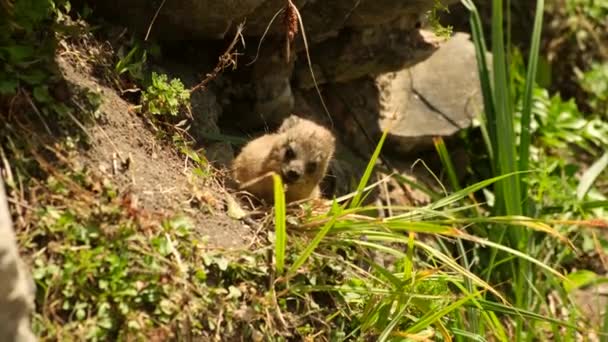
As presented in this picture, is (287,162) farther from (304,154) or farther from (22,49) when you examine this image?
(22,49)

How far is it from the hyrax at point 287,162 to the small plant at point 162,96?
585 mm

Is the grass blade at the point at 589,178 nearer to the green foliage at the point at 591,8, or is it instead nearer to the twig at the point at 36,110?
the green foliage at the point at 591,8

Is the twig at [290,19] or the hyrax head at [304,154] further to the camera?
the hyrax head at [304,154]

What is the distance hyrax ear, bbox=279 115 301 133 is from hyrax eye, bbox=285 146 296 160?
31cm

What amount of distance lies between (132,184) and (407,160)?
9.54ft

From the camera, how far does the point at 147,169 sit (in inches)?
150

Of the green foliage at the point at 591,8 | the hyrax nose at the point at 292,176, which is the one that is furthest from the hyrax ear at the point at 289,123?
the green foliage at the point at 591,8

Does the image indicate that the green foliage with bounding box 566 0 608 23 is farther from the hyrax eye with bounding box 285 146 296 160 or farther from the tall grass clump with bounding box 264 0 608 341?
the hyrax eye with bounding box 285 146 296 160

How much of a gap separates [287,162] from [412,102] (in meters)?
1.64

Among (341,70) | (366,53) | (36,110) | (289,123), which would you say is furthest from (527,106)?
(36,110)

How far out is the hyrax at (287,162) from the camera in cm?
470

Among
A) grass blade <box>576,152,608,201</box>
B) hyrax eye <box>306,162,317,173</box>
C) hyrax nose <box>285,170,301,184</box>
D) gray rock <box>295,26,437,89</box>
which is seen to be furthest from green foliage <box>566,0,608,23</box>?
hyrax nose <box>285,170,301,184</box>

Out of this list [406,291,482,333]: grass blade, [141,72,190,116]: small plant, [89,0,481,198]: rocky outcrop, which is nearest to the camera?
[406,291,482,333]: grass blade

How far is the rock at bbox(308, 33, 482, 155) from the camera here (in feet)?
19.3
